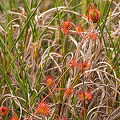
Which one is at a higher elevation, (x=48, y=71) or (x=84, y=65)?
(x=84, y=65)

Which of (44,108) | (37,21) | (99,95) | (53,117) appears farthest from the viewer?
(37,21)

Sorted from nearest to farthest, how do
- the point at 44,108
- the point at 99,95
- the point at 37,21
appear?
1. the point at 44,108
2. the point at 99,95
3. the point at 37,21

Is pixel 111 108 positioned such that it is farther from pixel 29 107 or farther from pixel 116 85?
pixel 29 107

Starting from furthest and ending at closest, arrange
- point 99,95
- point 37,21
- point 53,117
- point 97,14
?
point 37,21 → point 99,95 → point 53,117 → point 97,14

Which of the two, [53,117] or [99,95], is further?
[99,95]

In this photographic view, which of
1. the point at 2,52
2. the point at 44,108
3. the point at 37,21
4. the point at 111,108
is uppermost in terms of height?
the point at 37,21

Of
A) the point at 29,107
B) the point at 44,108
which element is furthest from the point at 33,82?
the point at 44,108

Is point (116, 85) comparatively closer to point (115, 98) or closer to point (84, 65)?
point (115, 98)

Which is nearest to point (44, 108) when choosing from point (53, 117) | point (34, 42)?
point (53, 117)

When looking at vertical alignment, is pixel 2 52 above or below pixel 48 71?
above
